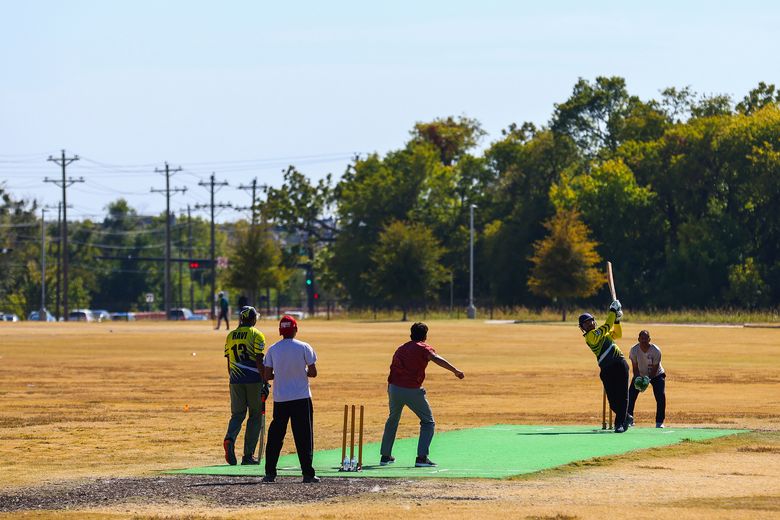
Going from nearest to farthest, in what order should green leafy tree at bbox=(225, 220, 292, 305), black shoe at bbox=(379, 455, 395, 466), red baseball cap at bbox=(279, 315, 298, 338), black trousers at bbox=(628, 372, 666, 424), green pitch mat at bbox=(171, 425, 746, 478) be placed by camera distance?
red baseball cap at bbox=(279, 315, 298, 338), green pitch mat at bbox=(171, 425, 746, 478), black shoe at bbox=(379, 455, 395, 466), black trousers at bbox=(628, 372, 666, 424), green leafy tree at bbox=(225, 220, 292, 305)

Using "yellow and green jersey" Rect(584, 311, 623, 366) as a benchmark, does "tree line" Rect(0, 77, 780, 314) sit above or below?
above

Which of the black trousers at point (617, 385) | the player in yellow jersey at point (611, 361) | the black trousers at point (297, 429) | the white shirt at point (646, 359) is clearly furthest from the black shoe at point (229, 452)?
the white shirt at point (646, 359)

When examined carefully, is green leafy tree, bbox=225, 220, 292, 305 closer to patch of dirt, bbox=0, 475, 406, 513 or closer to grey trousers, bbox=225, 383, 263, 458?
grey trousers, bbox=225, 383, 263, 458

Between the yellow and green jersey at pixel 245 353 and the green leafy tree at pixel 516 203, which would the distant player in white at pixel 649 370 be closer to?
the yellow and green jersey at pixel 245 353

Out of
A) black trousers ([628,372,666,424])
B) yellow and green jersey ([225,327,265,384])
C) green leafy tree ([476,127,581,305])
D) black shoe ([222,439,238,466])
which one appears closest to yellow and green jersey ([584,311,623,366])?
black trousers ([628,372,666,424])

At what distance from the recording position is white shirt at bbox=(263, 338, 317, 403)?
681 inches

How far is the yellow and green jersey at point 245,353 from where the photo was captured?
18.8m

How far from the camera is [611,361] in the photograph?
75.5 ft

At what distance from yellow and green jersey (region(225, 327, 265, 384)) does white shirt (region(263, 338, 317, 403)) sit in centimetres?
129

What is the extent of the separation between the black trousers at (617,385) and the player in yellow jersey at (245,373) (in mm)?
6197

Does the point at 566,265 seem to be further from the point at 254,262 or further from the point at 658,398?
the point at 658,398

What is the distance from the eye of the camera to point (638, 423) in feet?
83.6

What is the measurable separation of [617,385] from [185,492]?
8.51 m

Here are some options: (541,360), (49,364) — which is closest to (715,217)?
(541,360)
